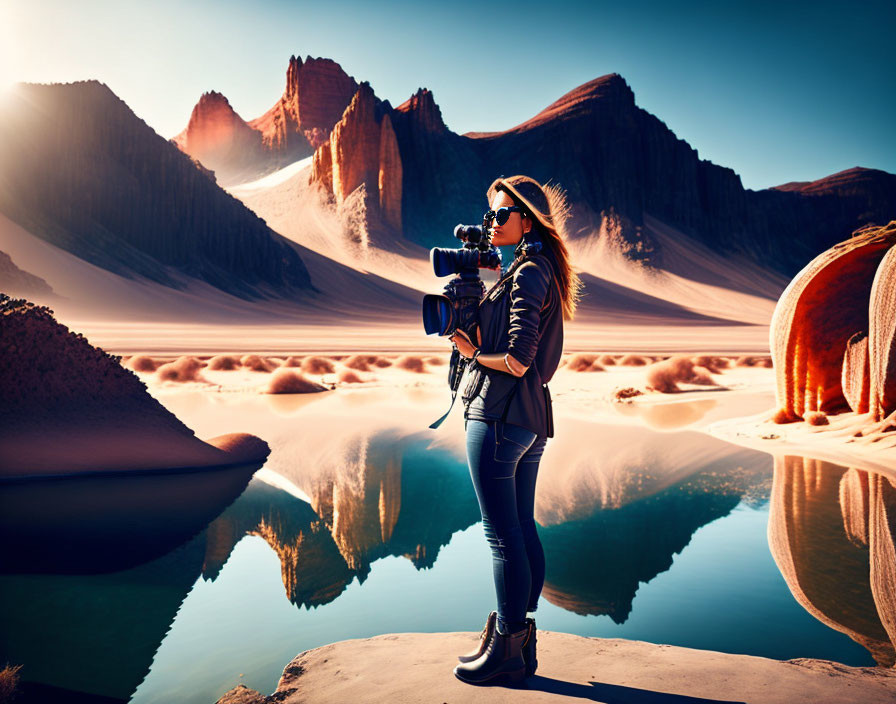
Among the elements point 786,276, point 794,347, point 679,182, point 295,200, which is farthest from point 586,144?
point 794,347

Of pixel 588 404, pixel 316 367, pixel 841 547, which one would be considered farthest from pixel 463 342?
pixel 316 367

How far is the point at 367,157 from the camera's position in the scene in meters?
70.8

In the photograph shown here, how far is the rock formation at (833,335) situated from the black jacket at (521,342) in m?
5.90

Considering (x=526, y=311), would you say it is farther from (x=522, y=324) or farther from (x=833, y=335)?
(x=833, y=335)

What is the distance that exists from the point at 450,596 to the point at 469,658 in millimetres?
1007

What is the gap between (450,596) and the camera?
10.7 feet

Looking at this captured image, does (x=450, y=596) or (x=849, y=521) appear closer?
(x=450, y=596)

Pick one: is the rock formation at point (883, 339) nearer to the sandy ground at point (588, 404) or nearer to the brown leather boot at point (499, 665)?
the sandy ground at point (588, 404)

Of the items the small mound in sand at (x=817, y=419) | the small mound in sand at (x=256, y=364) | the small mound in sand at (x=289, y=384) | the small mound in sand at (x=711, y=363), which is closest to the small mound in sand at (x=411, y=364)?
the small mound in sand at (x=256, y=364)

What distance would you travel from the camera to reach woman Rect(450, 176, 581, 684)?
214 cm

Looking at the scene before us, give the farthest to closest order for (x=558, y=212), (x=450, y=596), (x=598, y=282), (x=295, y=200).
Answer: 1. (x=295, y=200)
2. (x=598, y=282)
3. (x=450, y=596)
4. (x=558, y=212)

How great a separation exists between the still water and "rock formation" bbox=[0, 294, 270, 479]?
0.25m

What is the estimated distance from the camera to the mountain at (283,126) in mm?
96875

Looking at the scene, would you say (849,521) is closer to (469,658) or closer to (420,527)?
(420,527)
